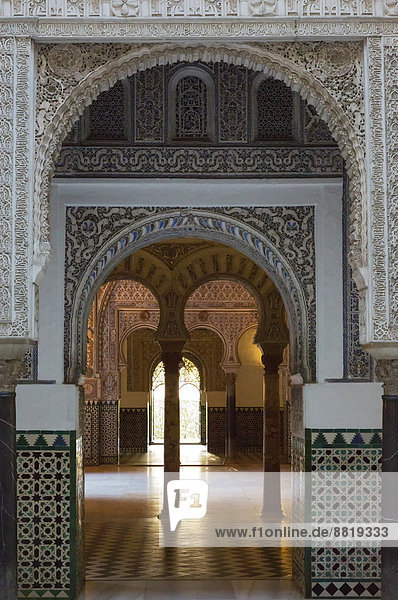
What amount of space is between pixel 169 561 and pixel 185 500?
12.4 ft

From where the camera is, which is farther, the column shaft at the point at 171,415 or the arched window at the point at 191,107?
the column shaft at the point at 171,415

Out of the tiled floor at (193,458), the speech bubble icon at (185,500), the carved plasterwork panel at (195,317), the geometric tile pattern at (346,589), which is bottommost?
the tiled floor at (193,458)

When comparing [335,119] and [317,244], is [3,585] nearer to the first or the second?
[335,119]

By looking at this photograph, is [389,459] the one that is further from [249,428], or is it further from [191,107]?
[249,428]

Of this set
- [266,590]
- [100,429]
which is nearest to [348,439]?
[266,590]

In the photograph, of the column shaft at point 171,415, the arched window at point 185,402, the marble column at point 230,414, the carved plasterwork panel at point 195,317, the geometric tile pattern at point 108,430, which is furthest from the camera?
the arched window at point 185,402

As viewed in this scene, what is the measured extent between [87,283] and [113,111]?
3.96 ft

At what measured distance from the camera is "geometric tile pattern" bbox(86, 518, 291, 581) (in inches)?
273

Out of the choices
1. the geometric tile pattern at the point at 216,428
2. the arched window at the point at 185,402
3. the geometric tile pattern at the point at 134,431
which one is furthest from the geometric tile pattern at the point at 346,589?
the arched window at the point at 185,402

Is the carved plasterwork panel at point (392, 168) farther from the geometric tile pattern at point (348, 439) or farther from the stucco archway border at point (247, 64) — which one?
the geometric tile pattern at point (348, 439)

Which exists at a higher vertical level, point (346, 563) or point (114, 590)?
point (346, 563)

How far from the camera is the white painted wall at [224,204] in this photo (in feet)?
20.4

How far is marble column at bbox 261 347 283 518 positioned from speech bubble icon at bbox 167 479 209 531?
3.09 feet

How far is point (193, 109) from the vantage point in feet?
21.1
